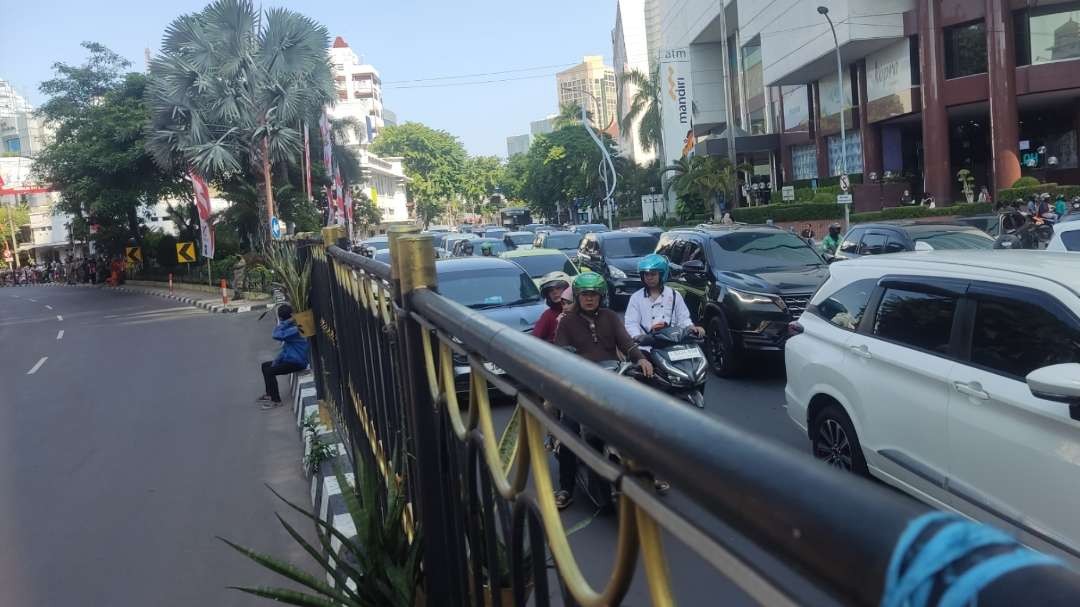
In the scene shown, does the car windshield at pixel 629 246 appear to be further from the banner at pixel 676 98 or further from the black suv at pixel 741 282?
the banner at pixel 676 98

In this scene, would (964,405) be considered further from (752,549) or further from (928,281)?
(752,549)

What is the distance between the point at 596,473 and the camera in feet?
4.10

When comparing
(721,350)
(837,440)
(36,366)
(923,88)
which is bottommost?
(36,366)

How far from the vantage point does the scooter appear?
6.46 meters

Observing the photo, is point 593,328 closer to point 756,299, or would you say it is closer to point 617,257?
point 756,299

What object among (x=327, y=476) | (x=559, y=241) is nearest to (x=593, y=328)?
(x=327, y=476)

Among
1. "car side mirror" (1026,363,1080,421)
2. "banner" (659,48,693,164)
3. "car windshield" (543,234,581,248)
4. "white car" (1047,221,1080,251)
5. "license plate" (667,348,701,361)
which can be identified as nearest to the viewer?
"car side mirror" (1026,363,1080,421)

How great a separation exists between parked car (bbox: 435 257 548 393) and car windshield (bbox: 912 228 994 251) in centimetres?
532

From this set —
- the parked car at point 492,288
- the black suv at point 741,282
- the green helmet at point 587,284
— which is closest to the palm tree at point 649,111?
the black suv at point 741,282

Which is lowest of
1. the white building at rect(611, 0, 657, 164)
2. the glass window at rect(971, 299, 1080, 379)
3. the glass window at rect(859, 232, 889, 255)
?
the glass window at rect(859, 232, 889, 255)

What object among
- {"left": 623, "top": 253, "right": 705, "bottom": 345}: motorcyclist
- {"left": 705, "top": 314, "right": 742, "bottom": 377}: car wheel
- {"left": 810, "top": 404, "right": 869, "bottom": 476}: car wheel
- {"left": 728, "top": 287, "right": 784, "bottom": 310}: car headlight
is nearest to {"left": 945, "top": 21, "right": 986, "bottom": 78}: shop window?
{"left": 705, "top": 314, "right": 742, "bottom": 377}: car wheel

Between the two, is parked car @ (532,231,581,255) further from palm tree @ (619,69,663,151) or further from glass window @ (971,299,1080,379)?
palm tree @ (619,69,663,151)

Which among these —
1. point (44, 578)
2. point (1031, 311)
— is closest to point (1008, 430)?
point (1031, 311)

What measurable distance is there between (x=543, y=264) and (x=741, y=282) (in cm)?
533
